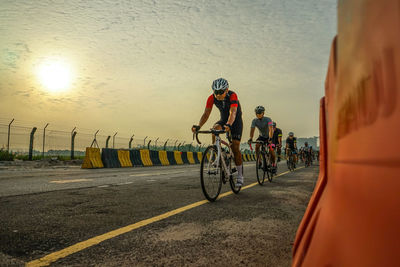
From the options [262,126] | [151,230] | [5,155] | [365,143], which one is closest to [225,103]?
[262,126]

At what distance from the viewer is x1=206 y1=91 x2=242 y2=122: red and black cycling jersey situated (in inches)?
232

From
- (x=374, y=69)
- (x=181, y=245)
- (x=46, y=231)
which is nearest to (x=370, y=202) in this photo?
(x=374, y=69)

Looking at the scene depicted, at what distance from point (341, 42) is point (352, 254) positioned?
0.60 m

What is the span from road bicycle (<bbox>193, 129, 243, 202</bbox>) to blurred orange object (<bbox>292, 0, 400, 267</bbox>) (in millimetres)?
3951

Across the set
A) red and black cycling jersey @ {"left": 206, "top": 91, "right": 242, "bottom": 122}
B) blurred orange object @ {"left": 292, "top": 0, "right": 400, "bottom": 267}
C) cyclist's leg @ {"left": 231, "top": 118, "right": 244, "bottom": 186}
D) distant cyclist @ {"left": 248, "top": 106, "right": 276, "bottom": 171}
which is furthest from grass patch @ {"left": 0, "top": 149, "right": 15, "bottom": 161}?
blurred orange object @ {"left": 292, "top": 0, "right": 400, "bottom": 267}

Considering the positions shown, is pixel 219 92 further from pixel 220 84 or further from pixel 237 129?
pixel 237 129

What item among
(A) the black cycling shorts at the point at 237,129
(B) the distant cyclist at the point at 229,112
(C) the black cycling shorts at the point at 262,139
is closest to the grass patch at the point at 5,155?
(C) the black cycling shorts at the point at 262,139

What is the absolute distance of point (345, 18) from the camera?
894 millimetres

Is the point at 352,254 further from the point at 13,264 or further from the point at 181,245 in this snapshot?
the point at 13,264

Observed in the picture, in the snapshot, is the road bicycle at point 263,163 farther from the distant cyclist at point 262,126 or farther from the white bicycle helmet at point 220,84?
the white bicycle helmet at point 220,84

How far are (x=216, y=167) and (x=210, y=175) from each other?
223 millimetres

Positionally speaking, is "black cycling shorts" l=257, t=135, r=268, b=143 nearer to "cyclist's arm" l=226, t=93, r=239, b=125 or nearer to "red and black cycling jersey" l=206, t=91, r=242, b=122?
"red and black cycling jersey" l=206, t=91, r=242, b=122

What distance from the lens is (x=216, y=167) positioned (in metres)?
5.27

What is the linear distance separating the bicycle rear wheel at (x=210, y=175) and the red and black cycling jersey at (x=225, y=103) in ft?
3.32
